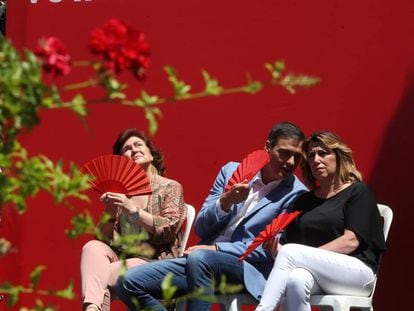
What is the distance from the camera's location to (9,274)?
20.9ft

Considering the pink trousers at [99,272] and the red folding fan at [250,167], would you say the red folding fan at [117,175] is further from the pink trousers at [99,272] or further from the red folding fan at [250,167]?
the red folding fan at [250,167]

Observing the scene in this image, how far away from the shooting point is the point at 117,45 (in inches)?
88.6

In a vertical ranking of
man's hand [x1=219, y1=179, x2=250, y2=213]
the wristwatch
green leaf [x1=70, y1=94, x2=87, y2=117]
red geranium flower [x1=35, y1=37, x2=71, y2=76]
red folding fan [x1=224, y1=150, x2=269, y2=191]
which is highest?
red geranium flower [x1=35, y1=37, x2=71, y2=76]

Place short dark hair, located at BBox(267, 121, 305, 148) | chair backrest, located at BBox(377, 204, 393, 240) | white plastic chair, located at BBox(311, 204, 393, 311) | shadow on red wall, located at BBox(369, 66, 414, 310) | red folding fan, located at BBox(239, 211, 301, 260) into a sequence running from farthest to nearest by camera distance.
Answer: shadow on red wall, located at BBox(369, 66, 414, 310), short dark hair, located at BBox(267, 121, 305, 148), chair backrest, located at BBox(377, 204, 393, 240), red folding fan, located at BBox(239, 211, 301, 260), white plastic chair, located at BBox(311, 204, 393, 311)

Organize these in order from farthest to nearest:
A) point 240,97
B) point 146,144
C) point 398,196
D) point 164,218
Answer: point 240,97, point 146,144, point 398,196, point 164,218

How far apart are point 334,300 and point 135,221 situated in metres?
1.05

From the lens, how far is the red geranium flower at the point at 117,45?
7.35ft

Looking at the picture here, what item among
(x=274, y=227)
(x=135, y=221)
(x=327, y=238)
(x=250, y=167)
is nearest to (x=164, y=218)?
(x=135, y=221)

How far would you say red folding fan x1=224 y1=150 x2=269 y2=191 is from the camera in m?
4.99

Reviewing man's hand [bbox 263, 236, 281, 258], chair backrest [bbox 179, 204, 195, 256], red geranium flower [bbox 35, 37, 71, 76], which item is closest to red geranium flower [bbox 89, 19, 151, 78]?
red geranium flower [bbox 35, 37, 71, 76]

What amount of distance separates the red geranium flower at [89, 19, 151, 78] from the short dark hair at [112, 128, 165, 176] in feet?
10.4

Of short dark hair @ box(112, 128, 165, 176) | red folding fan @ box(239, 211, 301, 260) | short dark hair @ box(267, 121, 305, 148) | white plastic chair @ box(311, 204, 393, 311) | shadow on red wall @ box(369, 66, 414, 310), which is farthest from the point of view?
short dark hair @ box(112, 128, 165, 176)

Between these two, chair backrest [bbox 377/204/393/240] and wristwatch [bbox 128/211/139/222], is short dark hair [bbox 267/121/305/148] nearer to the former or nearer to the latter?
chair backrest [bbox 377/204/393/240]

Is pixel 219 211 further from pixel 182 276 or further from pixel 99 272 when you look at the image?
pixel 99 272
